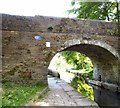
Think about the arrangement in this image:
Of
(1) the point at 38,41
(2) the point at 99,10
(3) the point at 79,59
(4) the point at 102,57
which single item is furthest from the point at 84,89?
(3) the point at 79,59

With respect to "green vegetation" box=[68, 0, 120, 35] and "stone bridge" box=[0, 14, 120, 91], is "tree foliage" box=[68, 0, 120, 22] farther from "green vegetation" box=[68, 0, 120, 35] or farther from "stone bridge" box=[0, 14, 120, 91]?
"stone bridge" box=[0, 14, 120, 91]

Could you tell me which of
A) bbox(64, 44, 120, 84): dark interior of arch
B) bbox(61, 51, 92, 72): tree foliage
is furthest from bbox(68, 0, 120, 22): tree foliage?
bbox(61, 51, 92, 72): tree foliage

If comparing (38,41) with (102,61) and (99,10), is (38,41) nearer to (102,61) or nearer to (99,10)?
(102,61)

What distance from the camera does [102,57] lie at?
13227 mm

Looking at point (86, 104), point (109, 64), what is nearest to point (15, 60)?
point (86, 104)

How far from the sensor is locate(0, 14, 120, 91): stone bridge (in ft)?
32.5

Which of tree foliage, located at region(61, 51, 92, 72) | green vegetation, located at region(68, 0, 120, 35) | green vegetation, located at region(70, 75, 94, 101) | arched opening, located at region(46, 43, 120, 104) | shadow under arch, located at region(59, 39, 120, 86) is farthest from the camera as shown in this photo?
tree foliage, located at region(61, 51, 92, 72)

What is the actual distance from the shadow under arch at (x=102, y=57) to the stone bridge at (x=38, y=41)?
5 cm

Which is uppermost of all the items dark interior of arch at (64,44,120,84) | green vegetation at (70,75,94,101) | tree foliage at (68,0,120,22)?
tree foliage at (68,0,120,22)

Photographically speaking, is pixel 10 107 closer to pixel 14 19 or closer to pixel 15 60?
pixel 15 60

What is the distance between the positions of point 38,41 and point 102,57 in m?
4.76

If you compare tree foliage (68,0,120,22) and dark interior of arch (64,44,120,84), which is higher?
tree foliage (68,0,120,22)

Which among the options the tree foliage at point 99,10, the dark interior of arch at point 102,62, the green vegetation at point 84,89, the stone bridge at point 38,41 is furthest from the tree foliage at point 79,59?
the stone bridge at point 38,41

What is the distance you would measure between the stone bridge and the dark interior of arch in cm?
81
